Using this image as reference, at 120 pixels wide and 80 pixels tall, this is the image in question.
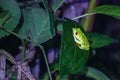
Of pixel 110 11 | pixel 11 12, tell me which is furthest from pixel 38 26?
pixel 110 11

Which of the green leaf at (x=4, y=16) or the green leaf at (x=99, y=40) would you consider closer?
the green leaf at (x=4, y=16)

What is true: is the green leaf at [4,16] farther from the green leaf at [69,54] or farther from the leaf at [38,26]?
the green leaf at [69,54]

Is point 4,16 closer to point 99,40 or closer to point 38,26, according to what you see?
point 38,26

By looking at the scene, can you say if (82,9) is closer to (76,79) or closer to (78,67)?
(76,79)

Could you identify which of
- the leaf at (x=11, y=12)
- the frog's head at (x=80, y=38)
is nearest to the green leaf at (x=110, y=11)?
the frog's head at (x=80, y=38)

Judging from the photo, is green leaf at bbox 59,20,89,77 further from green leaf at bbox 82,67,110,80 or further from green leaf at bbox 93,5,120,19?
green leaf at bbox 82,67,110,80

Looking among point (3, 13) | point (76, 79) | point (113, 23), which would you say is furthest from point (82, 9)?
point (113, 23)

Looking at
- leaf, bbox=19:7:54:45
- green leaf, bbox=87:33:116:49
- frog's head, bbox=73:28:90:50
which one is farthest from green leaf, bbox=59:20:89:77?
green leaf, bbox=87:33:116:49
